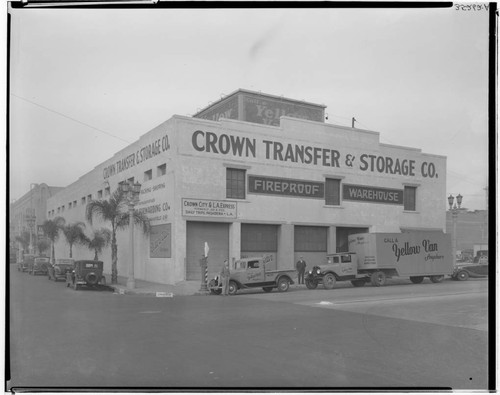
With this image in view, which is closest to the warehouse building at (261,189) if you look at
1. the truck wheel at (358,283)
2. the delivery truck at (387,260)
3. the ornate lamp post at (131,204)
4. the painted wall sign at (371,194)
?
the painted wall sign at (371,194)

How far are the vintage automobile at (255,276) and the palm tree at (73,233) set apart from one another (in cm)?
396

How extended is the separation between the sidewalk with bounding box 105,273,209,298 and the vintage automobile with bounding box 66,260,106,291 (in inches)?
32.4

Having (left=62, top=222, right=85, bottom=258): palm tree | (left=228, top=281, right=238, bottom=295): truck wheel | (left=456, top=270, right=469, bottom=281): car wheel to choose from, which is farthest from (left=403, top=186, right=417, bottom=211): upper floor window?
(left=62, top=222, right=85, bottom=258): palm tree

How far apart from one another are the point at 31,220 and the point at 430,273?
10946 mm

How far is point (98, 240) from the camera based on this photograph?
43.4ft

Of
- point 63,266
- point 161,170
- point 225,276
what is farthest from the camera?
point 225,276

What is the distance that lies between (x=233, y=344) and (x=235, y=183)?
5351mm

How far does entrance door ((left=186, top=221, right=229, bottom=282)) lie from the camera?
42.8 ft

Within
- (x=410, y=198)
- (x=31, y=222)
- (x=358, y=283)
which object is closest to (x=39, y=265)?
(x=31, y=222)

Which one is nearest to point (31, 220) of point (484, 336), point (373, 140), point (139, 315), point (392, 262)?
point (139, 315)

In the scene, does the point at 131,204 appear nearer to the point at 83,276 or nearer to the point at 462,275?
the point at 83,276

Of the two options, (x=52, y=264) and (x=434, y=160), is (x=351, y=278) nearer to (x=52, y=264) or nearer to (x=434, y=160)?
(x=434, y=160)

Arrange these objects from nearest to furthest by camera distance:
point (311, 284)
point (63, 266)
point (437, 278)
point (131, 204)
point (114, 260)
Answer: point (63, 266)
point (131, 204)
point (114, 260)
point (437, 278)
point (311, 284)

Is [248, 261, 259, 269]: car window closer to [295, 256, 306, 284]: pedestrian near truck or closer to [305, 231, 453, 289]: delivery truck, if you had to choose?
[295, 256, 306, 284]: pedestrian near truck
